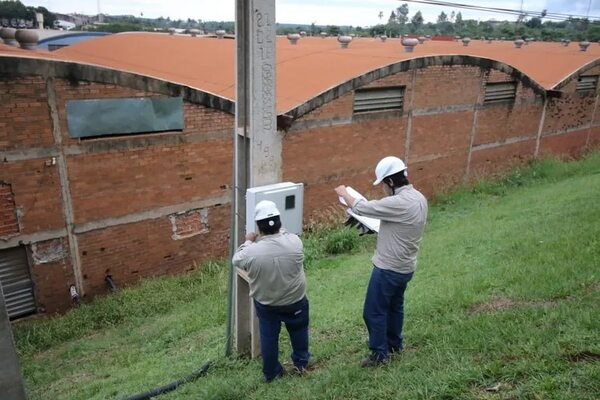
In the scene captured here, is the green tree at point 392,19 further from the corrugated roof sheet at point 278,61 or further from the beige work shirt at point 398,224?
the beige work shirt at point 398,224

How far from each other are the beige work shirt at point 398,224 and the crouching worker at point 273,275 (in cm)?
63

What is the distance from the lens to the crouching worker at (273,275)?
3.84 meters

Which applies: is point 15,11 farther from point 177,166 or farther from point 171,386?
point 171,386

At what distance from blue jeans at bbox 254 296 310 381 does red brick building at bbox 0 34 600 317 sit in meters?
1.31

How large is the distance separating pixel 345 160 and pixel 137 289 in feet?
17.8

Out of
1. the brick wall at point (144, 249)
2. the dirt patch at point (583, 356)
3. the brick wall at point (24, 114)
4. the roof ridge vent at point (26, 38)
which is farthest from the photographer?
the roof ridge vent at point (26, 38)

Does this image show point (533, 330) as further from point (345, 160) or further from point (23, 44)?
point (23, 44)

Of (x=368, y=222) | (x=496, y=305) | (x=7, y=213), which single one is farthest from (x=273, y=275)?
(x=7, y=213)

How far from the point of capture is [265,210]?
3.83m

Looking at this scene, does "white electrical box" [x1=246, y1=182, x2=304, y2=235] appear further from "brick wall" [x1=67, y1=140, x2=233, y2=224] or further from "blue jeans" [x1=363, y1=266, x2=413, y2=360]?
"brick wall" [x1=67, y1=140, x2=233, y2=224]

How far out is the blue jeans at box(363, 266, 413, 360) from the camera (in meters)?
4.00

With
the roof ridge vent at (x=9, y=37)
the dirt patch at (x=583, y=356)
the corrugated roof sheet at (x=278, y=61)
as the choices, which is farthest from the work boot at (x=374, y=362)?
the roof ridge vent at (x=9, y=37)

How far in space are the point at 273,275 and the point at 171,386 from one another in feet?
5.51

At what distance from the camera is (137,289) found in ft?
26.8
